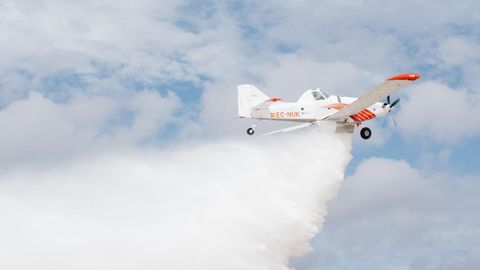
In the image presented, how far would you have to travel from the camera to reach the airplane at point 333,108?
37.7m

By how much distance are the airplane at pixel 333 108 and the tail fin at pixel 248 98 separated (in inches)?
14.2

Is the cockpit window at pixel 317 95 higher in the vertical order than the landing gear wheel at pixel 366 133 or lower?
higher

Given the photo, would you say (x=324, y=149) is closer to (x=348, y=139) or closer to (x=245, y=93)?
(x=348, y=139)

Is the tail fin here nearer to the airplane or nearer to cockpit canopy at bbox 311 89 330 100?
the airplane

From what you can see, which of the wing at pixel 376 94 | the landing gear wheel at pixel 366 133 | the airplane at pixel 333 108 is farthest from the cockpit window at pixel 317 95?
the landing gear wheel at pixel 366 133

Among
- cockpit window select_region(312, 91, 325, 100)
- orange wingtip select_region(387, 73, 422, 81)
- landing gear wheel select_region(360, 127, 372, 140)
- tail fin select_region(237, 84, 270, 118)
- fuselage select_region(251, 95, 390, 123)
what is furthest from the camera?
tail fin select_region(237, 84, 270, 118)

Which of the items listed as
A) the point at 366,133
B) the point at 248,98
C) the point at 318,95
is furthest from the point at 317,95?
the point at 248,98

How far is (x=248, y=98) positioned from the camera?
44.8 m

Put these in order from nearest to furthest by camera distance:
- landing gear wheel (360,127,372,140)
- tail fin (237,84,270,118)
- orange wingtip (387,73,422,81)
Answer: orange wingtip (387,73,422,81) → landing gear wheel (360,127,372,140) → tail fin (237,84,270,118)

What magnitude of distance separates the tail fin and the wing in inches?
290

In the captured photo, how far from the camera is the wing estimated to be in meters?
35.8

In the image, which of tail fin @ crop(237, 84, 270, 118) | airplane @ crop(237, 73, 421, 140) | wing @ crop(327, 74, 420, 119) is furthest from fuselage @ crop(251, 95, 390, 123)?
tail fin @ crop(237, 84, 270, 118)

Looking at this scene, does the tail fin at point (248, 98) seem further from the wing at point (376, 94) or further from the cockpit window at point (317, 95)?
the wing at point (376, 94)

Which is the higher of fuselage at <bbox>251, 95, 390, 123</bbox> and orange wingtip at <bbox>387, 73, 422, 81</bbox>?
orange wingtip at <bbox>387, 73, 422, 81</bbox>
